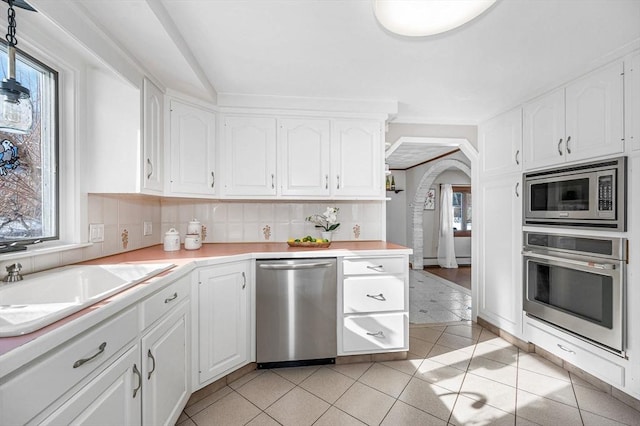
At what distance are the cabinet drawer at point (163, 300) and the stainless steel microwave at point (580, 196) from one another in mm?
2703

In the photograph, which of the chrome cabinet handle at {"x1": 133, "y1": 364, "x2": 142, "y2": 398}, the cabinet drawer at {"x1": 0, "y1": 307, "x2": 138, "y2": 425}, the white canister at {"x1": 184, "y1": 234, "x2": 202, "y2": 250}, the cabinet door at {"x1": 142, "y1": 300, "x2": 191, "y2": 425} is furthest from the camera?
the white canister at {"x1": 184, "y1": 234, "x2": 202, "y2": 250}

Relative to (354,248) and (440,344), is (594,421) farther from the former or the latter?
(354,248)

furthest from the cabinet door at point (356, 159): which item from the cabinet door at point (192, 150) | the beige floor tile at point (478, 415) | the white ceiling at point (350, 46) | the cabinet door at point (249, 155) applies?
the beige floor tile at point (478, 415)

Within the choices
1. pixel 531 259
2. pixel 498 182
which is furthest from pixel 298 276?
pixel 498 182

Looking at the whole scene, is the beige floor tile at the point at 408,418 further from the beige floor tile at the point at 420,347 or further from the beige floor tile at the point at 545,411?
the beige floor tile at the point at 420,347

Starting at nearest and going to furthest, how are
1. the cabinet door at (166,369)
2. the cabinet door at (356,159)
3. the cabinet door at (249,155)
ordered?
the cabinet door at (166,369)
the cabinet door at (249,155)
the cabinet door at (356,159)

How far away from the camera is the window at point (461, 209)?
6.94m

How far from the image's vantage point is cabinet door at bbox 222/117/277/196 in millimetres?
2512

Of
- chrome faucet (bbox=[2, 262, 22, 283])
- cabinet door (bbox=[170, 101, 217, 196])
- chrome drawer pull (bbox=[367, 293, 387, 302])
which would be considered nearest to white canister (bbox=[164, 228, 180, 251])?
cabinet door (bbox=[170, 101, 217, 196])

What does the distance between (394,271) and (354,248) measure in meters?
0.37

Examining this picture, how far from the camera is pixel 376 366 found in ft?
7.55

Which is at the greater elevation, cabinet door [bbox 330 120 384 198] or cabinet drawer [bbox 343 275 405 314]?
cabinet door [bbox 330 120 384 198]

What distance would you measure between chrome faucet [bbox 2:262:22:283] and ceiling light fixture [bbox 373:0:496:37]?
1.96 meters

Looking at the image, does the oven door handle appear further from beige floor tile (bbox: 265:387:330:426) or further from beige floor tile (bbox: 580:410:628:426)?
beige floor tile (bbox: 265:387:330:426)
